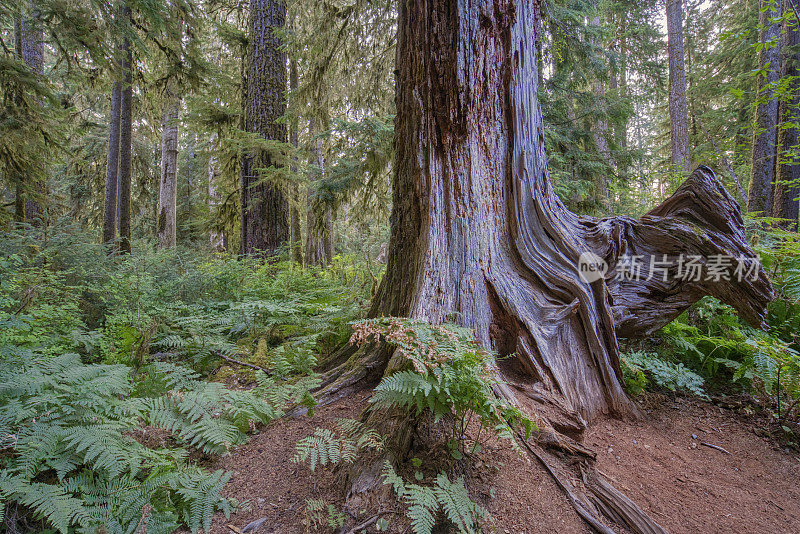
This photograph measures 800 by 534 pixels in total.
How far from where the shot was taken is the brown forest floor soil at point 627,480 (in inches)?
76.4

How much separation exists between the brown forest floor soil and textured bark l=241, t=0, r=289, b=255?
4.95 meters

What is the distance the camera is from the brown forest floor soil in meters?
1.94

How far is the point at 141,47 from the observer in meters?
5.08

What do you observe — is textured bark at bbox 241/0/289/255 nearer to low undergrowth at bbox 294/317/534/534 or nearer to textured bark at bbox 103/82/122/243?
textured bark at bbox 103/82/122/243

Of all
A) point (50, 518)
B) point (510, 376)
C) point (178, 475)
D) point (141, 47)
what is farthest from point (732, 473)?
point (141, 47)

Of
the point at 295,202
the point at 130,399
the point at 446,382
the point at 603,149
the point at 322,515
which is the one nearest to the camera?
the point at 446,382

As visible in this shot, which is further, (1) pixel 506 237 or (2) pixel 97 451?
(1) pixel 506 237

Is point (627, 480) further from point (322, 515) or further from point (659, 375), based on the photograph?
point (322, 515)

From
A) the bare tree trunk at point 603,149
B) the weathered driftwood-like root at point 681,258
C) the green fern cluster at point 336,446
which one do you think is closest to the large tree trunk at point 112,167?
the green fern cluster at point 336,446

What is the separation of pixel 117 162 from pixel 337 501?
11.0 m

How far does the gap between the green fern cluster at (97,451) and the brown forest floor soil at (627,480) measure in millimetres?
247

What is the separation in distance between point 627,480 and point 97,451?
3.15m

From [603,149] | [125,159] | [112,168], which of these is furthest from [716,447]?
[603,149]

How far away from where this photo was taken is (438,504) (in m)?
1.78
